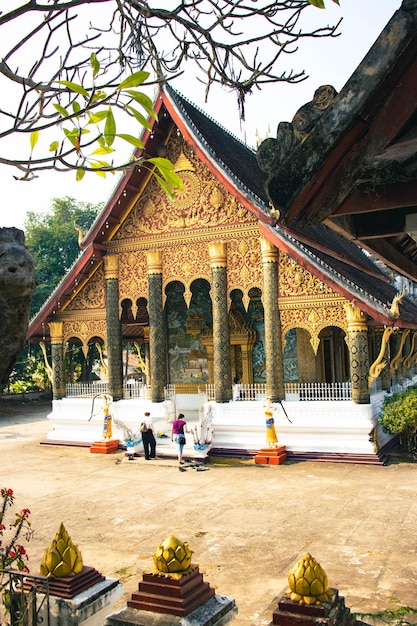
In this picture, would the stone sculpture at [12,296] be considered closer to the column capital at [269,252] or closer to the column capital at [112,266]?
the column capital at [269,252]

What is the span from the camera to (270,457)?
37.8 ft

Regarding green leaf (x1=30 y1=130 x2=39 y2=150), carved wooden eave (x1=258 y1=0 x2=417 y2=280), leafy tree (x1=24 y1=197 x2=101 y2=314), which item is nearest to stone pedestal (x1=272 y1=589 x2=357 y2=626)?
carved wooden eave (x1=258 y1=0 x2=417 y2=280)

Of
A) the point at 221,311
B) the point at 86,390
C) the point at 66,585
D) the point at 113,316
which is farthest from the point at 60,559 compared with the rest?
the point at 86,390

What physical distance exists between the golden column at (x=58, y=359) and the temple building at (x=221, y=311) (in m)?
0.03

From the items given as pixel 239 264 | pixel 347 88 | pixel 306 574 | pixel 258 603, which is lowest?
pixel 258 603

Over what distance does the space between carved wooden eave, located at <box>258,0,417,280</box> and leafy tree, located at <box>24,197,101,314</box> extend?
92.7 ft

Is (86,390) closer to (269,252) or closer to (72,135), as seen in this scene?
(269,252)

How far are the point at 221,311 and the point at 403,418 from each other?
4275 millimetres

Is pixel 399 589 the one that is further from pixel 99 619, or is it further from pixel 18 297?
pixel 18 297

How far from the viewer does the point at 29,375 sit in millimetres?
28172

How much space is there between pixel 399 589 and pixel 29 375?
2495cm

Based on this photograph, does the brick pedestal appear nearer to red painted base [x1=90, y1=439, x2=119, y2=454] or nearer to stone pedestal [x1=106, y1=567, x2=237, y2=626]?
stone pedestal [x1=106, y1=567, x2=237, y2=626]

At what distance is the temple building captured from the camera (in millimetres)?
11625

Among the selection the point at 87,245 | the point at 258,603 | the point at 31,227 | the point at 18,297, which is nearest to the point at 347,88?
the point at 18,297
